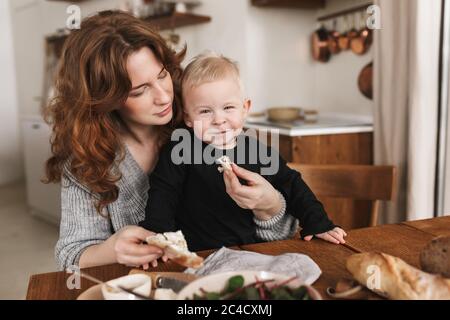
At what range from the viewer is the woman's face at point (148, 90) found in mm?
1169

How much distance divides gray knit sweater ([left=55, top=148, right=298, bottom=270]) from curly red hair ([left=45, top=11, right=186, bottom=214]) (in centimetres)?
3

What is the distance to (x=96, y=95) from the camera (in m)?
1.18

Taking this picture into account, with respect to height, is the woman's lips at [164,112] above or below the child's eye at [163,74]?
below

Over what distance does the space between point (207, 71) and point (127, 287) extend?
2.22ft

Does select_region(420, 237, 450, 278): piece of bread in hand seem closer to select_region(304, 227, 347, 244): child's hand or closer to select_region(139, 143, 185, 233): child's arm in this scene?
select_region(304, 227, 347, 244): child's hand

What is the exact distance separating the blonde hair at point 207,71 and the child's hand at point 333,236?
45 cm

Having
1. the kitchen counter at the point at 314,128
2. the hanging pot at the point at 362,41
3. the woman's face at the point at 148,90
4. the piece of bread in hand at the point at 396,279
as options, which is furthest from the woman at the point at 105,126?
the hanging pot at the point at 362,41

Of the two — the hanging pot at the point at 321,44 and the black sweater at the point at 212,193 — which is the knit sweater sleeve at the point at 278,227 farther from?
the hanging pot at the point at 321,44

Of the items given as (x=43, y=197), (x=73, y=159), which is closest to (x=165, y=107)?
(x=73, y=159)

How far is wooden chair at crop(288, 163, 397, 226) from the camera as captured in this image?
1.55 metres

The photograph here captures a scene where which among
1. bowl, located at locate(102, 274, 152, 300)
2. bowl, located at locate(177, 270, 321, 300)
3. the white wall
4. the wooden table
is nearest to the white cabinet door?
the white wall

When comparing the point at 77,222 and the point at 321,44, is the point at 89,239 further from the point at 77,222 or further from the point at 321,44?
the point at 321,44

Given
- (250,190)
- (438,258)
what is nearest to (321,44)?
(250,190)
